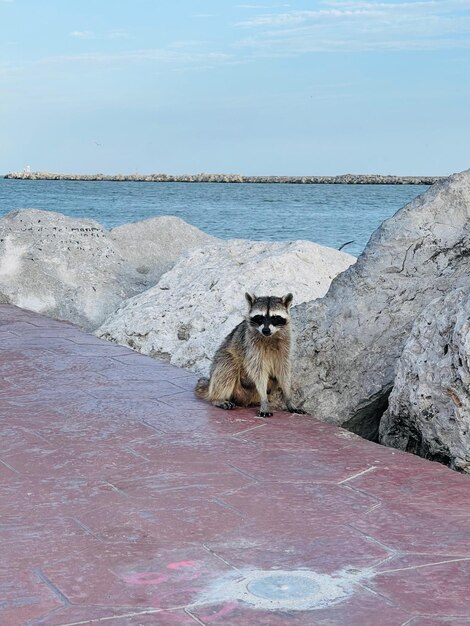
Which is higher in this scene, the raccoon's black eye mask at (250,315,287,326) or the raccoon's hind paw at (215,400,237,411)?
the raccoon's black eye mask at (250,315,287,326)

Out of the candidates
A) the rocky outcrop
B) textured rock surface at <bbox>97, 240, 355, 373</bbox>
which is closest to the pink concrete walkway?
textured rock surface at <bbox>97, 240, 355, 373</bbox>

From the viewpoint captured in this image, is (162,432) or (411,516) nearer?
(411,516)

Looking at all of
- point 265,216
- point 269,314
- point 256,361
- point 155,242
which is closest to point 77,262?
point 155,242

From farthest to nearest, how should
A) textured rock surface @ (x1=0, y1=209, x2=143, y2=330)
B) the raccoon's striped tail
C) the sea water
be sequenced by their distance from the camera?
the sea water
textured rock surface @ (x1=0, y1=209, x2=143, y2=330)
the raccoon's striped tail

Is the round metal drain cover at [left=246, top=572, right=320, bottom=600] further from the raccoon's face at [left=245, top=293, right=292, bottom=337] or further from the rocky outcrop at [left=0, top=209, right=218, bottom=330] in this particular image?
the rocky outcrop at [left=0, top=209, right=218, bottom=330]

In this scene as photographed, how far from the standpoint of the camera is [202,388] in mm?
6242

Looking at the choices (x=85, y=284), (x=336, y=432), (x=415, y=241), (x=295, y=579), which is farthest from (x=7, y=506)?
(x=85, y=284)

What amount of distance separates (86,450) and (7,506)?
89cm

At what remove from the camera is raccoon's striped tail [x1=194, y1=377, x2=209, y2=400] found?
6211 millimetres

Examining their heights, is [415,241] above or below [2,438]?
above

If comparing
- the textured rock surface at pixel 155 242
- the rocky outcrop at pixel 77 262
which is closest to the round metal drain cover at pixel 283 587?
the rocky outcrop at pixel 77 262

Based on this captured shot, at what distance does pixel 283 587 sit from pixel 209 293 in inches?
198

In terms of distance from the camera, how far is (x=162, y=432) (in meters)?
5.36

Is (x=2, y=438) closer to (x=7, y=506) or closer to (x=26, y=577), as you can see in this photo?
(x=7, y=506)
